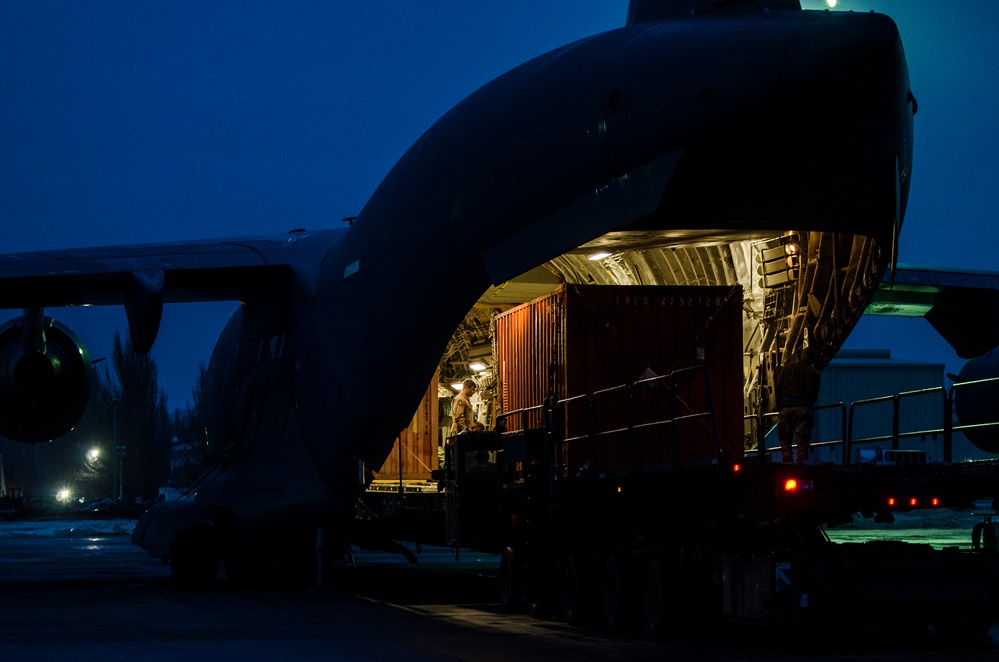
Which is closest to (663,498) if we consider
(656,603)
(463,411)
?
(656,603)

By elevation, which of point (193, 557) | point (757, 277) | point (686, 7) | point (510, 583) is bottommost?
point (193, 557)

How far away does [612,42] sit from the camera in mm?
14633

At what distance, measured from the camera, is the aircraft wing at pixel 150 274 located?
62.6ft

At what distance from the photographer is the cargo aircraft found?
13.0 m

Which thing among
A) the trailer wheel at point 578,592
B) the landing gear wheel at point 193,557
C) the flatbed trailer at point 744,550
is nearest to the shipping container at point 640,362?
the flatbed trailer at point 744,550

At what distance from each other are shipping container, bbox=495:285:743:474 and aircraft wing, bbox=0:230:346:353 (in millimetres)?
5840

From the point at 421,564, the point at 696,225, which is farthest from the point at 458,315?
the point at 421,564

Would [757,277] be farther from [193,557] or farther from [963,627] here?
[193,557]

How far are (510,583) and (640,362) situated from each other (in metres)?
2.98

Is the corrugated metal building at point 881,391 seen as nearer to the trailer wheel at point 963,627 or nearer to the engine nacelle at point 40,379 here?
the engine nacelle at point 40,379

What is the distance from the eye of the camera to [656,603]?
1259 centimetres

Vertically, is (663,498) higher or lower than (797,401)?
lower

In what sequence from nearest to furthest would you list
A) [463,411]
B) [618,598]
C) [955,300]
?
[618,598] < [463,411] < [955,300]

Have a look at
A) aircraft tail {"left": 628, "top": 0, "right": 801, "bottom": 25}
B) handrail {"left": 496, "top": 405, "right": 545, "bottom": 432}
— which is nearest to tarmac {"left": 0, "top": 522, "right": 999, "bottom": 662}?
handrail {"left": 496, "top": 405, "right": 545, "bottom": 432}
